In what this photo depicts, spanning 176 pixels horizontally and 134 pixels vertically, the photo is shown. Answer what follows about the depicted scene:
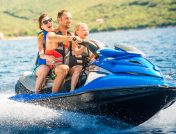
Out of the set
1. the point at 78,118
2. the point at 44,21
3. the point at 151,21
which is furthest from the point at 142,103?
the point at 151,21

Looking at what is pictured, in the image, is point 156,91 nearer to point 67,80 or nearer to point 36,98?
point 67,80

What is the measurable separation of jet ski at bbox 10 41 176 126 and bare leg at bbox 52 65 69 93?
198mm

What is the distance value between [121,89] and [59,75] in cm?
123

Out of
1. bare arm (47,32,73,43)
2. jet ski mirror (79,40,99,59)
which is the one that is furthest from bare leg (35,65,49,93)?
jet ski mirror (79,40,99,59)

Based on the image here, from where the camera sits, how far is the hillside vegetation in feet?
445

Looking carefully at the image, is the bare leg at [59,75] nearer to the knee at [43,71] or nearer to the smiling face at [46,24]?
the knee at [43,71]

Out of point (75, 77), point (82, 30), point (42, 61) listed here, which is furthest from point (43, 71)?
point (82, 30)

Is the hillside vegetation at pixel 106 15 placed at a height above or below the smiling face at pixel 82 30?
below

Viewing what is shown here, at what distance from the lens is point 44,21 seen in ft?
24.3

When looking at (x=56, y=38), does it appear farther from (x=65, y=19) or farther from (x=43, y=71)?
(x=43, y=71)

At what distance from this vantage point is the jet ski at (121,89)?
615cm

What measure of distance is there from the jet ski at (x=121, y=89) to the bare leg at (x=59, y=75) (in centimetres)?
Answer: 20

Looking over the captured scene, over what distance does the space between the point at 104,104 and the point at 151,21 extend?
128515 mm

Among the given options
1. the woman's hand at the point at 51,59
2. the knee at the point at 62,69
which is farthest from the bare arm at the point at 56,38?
the knee at the point at 62,69
